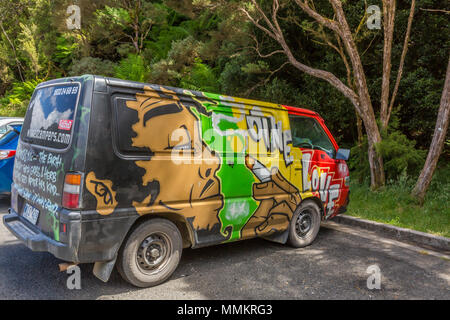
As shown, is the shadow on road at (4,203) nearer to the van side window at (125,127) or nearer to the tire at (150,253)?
the tire at (150,253)

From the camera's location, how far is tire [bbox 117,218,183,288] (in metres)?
3.50

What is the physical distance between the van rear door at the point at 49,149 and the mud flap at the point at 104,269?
0.48 metres

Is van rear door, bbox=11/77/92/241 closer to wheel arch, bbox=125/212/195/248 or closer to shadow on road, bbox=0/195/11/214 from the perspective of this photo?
wheel arch, bbox=125/212/195/248

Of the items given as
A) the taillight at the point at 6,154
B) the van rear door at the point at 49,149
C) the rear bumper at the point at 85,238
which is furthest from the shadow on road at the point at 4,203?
the rear bumper at the point at 85,238

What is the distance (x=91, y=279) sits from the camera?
3.82 m

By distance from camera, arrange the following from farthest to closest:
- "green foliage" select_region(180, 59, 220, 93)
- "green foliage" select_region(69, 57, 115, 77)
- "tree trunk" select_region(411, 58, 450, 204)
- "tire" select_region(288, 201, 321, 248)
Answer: "green foliage" select_region(69, 57, 115, 77), "green foliage" select_region(180, 59, 220, 93), "tree trunk" select_region(411, 58, 450, 204), "tire" select_region(288, 201, 321, 248)

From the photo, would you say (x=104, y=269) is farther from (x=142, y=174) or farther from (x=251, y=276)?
(x=251, y=276)

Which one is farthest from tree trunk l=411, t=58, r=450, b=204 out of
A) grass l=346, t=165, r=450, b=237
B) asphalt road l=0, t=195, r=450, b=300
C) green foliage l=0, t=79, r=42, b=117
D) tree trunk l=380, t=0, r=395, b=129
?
green foliage l=0, t=79, r=42, b=117

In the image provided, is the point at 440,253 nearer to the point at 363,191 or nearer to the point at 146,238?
the point at 363,191

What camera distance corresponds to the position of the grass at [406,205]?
638cm

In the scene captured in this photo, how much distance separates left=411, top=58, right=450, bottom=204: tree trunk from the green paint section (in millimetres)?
4522

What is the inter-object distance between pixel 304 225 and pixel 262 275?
148 centimetres

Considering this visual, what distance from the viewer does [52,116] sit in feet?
12.0

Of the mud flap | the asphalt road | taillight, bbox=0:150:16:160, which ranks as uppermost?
taillight, bbox=0:150:16:160
